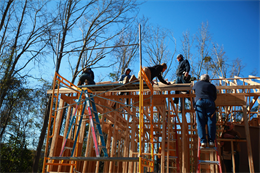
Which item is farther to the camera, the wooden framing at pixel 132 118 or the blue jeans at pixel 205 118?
the wooden framing at pixel 132 118

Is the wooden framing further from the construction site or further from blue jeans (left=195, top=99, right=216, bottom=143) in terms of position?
blue jeans (left=195, top=99, right=216, bottom=143)

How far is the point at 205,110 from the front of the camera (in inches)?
219

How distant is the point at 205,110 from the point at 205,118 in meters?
0.21

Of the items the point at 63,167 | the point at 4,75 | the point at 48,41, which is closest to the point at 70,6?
the point at 48,41

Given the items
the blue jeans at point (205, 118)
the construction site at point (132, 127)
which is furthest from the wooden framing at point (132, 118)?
the blue jeans at point (205, 118)

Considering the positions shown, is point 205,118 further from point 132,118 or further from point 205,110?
point 132,118

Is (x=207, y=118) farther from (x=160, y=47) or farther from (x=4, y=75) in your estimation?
(x=160, y=47)

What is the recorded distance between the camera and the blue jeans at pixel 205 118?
207 inches

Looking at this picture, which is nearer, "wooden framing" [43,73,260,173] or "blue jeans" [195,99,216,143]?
"blue jeans" [195,99,216,143]

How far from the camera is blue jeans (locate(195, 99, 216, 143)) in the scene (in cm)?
527

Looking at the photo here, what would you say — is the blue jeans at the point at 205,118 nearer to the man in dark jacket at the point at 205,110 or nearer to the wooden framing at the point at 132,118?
the man in dark jacket at the point at 205,110

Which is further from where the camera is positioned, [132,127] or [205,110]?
[132,127]

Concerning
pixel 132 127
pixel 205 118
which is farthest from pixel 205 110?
pixel 132 127

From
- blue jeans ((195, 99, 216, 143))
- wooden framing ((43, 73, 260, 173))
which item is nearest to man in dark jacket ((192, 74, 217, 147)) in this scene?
blue jeans ((195, 99, 216, 143))
